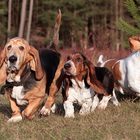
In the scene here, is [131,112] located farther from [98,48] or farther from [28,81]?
[98,48]

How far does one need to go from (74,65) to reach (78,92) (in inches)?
16.9

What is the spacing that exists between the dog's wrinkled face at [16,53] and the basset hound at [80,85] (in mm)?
627

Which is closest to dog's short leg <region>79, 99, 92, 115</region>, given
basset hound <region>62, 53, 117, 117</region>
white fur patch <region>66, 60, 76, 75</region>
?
basset hound <region>62, 53, 117, 117</region>

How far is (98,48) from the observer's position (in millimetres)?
17859

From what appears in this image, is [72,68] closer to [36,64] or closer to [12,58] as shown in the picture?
[36,64]

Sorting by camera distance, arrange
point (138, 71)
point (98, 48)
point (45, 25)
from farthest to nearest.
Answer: point (45, 25) → point (98, 48) → point (138, 71)

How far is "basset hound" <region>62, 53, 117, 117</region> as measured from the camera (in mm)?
6988

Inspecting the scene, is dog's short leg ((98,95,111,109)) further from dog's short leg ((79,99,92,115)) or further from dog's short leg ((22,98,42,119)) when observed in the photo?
dog's short leg ((22,98,42,119))

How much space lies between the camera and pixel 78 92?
715 centimetres

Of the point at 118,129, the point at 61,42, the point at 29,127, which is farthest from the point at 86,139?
the point at 61,42

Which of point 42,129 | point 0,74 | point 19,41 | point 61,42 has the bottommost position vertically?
point 61,42

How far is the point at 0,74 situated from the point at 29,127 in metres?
0.91

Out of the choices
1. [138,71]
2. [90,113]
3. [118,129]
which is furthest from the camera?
[138,71]

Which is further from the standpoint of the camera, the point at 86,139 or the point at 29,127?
the point at 29,127
